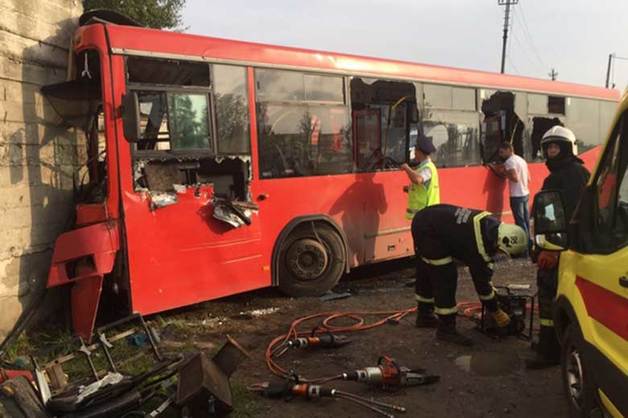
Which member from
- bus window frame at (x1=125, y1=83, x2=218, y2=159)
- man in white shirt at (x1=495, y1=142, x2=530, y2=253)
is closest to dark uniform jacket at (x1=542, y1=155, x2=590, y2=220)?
bus window frame at (x1=125, y1=83, x2=218, y2=159)

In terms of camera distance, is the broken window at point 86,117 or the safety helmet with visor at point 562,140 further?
the broken window at point 86,117

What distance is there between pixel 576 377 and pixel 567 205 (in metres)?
1.60

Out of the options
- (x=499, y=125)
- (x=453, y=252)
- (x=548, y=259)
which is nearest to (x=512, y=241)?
(x=548, y=259)

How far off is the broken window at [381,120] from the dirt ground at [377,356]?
1779 millimetres

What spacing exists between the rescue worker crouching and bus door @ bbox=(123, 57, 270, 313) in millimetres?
1987

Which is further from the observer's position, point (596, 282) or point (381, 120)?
point (381, 120)

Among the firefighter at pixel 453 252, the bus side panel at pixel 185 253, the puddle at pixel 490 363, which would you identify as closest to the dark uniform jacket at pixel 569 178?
the firefighter at pixel 453 252

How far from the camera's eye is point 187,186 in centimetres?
549

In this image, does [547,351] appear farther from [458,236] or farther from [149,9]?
[149,9]

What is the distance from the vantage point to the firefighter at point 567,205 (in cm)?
436

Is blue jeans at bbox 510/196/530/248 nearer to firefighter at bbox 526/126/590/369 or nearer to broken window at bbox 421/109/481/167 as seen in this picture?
broken window at bbox 421/109/481/167

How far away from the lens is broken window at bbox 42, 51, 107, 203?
5288mm

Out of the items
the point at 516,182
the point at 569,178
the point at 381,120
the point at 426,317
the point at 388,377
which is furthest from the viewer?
the point at 516,182

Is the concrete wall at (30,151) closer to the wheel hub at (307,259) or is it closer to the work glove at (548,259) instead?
the wheel hub at (307,259)
